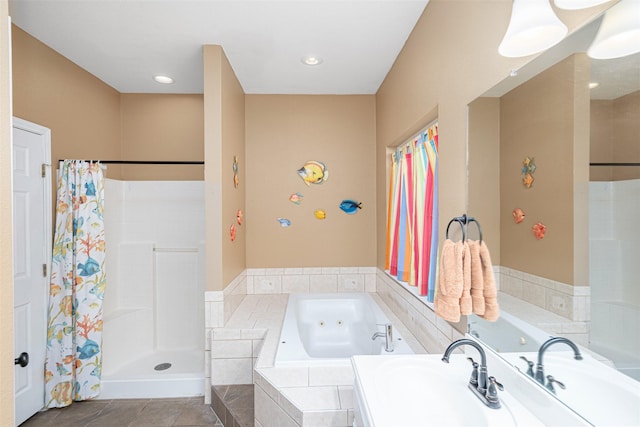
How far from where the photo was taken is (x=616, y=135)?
753mm

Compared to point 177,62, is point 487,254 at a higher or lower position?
lower

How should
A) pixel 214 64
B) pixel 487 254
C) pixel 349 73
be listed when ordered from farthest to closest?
1. pixel 349 73
2. pixel 214 64
3. pixel 487 254

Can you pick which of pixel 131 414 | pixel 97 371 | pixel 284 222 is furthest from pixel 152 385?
pixel 284 222

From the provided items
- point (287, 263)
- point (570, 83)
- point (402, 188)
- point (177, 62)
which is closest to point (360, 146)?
point (402, 188)

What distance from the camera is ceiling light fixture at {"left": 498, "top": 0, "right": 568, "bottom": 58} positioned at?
0.96 meters

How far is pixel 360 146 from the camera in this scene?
3416 mm

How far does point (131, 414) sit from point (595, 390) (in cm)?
282

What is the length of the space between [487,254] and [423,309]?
3.05ft

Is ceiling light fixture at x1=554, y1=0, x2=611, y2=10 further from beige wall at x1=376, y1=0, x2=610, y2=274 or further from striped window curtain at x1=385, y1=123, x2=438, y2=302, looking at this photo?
striped window curtain at x1=385, y1=123, x2=438, y2=302

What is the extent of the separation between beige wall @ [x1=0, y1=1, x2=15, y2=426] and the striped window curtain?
74.8 inches

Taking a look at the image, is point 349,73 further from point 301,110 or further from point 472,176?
point 472,176

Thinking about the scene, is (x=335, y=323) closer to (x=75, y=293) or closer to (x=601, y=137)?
(x=75, y=293)

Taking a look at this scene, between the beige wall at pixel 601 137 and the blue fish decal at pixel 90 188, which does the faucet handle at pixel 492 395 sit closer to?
the beige wall at pixel 601 137

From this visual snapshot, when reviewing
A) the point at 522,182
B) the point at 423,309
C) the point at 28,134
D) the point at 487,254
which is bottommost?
the point at 423,309
